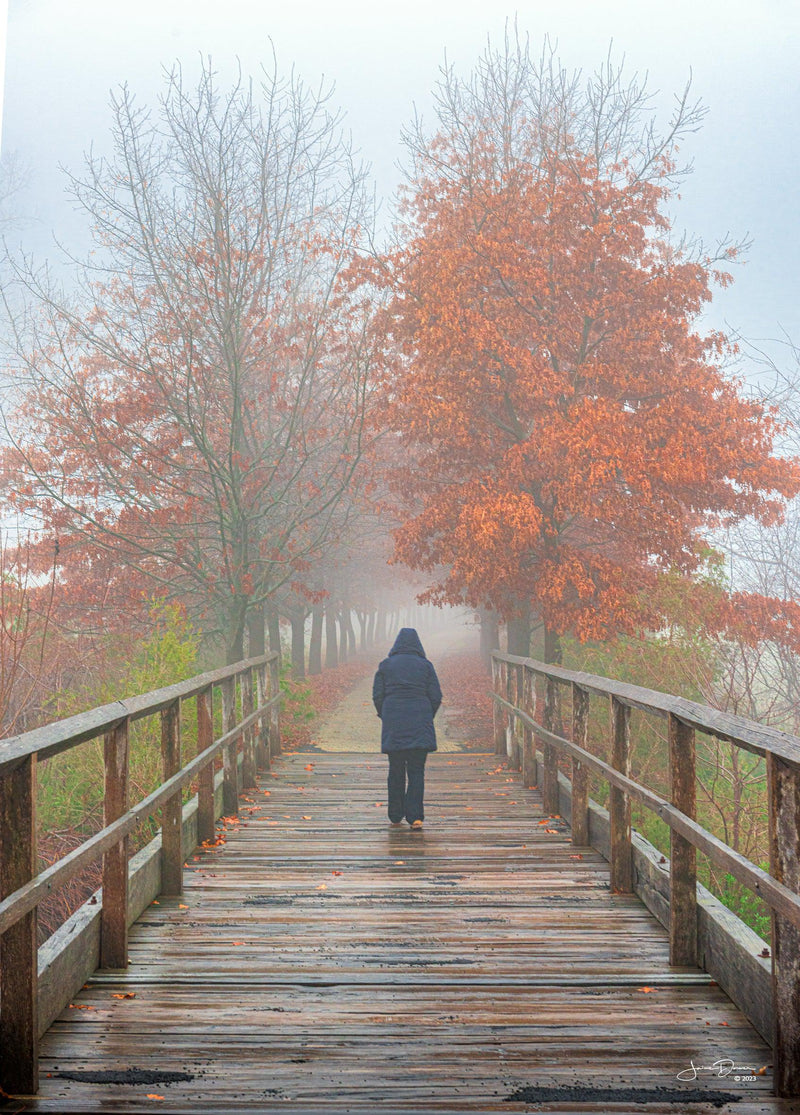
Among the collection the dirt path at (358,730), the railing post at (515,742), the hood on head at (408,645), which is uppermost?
the hood on head at (408,645)

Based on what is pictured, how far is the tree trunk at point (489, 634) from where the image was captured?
24.4m

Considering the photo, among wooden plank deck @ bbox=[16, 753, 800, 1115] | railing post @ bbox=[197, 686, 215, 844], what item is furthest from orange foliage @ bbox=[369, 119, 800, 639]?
wooden plank deck @ bbox=[16, 753, 800, 1115]

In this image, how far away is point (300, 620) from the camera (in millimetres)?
26781

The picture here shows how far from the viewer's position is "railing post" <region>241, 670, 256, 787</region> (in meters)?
9.98

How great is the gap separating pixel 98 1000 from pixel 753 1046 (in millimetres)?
2668

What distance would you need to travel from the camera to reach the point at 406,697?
848cm

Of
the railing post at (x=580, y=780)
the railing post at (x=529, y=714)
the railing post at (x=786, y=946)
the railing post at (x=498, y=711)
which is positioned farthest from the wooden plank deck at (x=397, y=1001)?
the railing post at (x=498, y=711)

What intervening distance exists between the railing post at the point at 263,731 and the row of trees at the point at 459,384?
1535 mm

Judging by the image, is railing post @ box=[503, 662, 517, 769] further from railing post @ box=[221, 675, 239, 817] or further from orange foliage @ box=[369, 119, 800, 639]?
railing post @ box=[221, 675, 239, 817]

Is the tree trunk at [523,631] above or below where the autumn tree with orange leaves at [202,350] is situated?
below

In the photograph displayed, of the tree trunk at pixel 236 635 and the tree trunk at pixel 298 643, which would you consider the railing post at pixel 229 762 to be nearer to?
the tree trunk at pixel 236 635

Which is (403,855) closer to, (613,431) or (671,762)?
(671,762)

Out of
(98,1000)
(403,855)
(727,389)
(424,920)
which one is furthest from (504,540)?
(98,1000)

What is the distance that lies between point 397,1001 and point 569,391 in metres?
11.0
